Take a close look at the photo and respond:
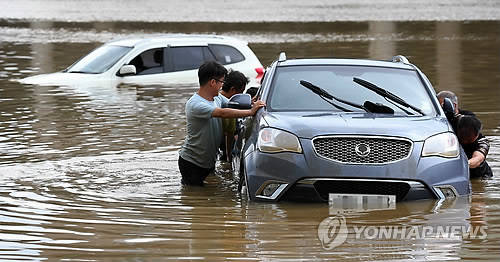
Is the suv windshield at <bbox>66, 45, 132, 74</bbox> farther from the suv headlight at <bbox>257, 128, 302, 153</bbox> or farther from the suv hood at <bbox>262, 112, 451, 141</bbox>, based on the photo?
the suv headlight at <bbox>257, 128, 302, 153</bbox>

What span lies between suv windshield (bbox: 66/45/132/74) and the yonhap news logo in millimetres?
12259

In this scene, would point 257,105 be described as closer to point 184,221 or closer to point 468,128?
point 184,221

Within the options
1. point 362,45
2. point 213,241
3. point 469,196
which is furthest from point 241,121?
A: point 362,45

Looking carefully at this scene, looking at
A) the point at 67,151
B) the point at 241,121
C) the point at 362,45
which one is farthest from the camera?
the point at 362,45

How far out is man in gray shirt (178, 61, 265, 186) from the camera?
1120 centimetres

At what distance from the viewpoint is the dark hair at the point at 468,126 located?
1134 centimetres

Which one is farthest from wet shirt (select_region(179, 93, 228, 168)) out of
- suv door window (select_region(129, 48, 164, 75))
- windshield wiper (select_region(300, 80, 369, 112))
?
suv door window (select_region(129, 48, 164, 75))

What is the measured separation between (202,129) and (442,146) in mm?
2433

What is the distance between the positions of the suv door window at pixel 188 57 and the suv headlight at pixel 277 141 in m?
11.3

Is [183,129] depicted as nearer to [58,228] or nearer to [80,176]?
[80,176]

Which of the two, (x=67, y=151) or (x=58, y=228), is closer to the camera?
(x=58, y=228)

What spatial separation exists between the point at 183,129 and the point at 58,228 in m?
7.03

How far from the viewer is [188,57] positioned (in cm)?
2152

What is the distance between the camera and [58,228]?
9.18 m
